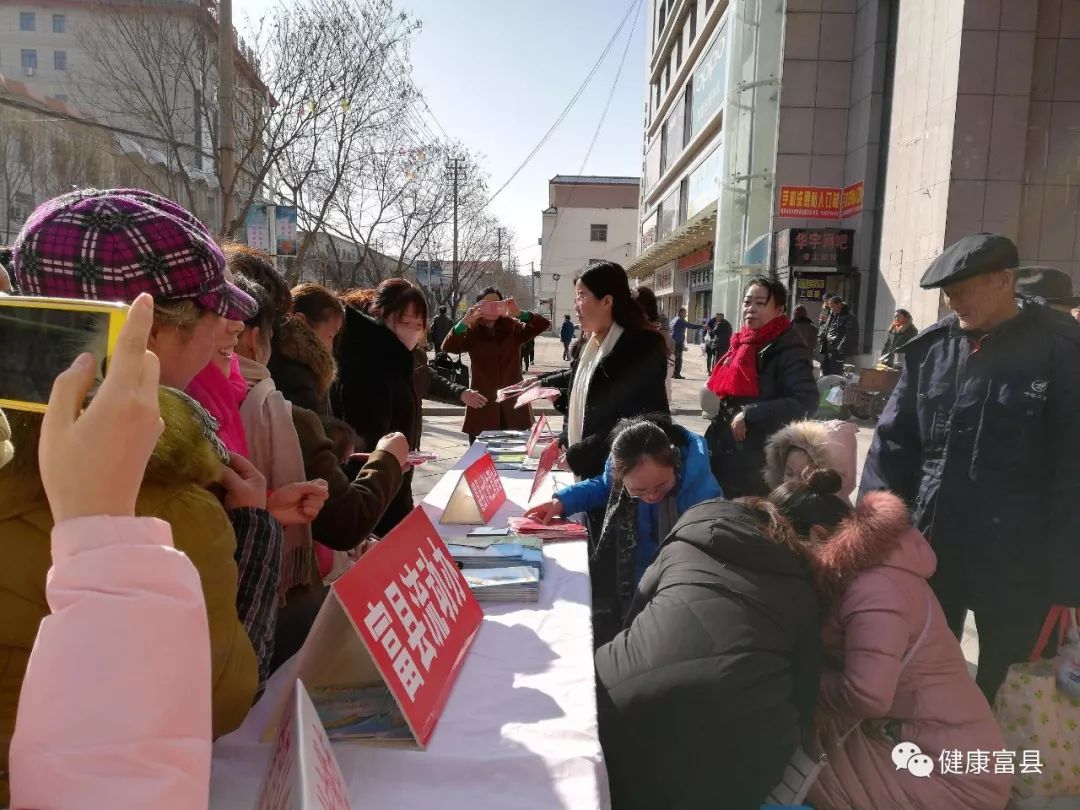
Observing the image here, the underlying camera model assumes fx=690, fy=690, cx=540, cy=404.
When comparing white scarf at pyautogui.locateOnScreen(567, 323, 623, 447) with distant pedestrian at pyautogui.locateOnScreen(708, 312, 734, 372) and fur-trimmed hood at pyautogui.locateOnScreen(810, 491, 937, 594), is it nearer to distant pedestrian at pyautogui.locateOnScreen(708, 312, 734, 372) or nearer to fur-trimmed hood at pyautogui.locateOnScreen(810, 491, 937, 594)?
fur-trimmed hood at pyautogui.locateOnScreen(810, 491, 937, 594)

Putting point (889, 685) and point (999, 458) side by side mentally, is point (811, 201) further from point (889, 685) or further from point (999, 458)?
point (889, 685)

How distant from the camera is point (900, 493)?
8.17 ft

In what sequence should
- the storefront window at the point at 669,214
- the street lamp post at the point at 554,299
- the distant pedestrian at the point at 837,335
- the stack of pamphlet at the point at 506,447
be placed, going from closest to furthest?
the stack of pamphlet at the point at 506,447, the distant pedestrian at the point at 837,335, the storefront window at the point at 669,214, the street lamp post at the point at 554,299

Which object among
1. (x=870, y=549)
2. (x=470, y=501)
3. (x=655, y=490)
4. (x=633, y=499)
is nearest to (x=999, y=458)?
(x=870, y=549)

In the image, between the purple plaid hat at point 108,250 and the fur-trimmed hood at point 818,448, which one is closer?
the purple plaid hat at point 108,250

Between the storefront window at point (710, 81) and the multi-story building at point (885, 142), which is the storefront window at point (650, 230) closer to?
the storefront window at point (710, 81)

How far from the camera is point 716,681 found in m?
1.51

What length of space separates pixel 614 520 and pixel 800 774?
1094mm

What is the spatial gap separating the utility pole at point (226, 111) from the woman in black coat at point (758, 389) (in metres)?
7.48

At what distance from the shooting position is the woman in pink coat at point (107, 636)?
0.55m

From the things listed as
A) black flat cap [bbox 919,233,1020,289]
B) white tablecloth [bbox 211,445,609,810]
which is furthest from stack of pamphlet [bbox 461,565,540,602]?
black flat cap [bbox 919,233,1020,289]

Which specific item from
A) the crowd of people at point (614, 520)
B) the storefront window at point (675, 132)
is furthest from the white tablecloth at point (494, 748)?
the storefront window at point (675, 132)

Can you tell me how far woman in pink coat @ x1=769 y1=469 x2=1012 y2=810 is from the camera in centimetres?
171

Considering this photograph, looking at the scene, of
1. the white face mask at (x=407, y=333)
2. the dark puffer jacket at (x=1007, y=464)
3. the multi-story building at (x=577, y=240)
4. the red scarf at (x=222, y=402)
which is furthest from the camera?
the multi-story building at (x=577, y=240)
